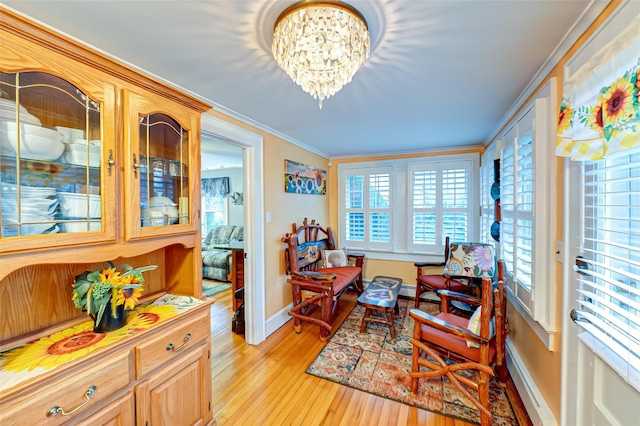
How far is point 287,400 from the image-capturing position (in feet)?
6.00

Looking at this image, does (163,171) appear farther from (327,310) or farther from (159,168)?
(327,310)

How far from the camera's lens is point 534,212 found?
1578 millimetres

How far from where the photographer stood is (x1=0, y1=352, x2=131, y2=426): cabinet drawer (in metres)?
0.84

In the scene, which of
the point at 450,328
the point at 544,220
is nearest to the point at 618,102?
the point at 544,220

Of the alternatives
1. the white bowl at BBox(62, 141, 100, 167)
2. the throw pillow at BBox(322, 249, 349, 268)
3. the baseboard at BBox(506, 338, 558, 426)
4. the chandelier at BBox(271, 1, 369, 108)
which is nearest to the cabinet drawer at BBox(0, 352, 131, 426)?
the white bowl at BBox(62, 141, 100, 167)

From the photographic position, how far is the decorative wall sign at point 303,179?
316 centimetres

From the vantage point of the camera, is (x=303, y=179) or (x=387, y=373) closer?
(x=387, y=373)

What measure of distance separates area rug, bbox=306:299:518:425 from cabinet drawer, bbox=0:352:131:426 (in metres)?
1.48

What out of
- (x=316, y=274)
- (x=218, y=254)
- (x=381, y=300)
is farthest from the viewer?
(x=218, y=254)

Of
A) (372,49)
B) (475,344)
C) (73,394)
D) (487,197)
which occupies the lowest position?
(475,344)

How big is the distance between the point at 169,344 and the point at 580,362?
2.04m

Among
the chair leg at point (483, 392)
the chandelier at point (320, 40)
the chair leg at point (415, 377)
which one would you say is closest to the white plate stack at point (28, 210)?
the chandelier at point (320, 40)

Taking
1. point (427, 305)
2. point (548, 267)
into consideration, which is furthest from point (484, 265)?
point (548, 267)

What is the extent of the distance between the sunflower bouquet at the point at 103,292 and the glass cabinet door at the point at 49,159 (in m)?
0.23
